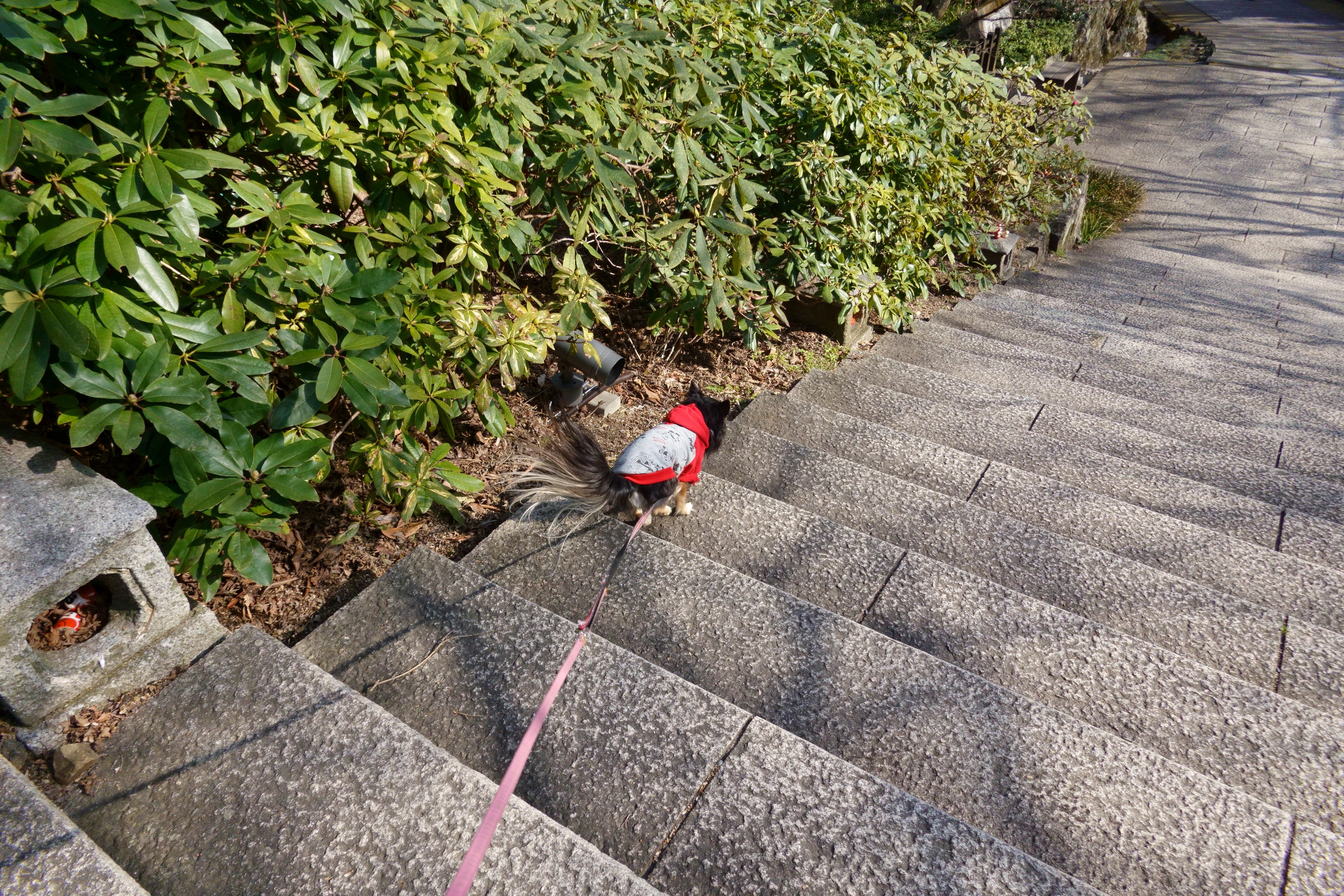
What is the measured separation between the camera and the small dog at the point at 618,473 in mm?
2318

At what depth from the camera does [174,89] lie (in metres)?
1.56

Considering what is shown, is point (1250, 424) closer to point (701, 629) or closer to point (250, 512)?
Result: point (701, 629)

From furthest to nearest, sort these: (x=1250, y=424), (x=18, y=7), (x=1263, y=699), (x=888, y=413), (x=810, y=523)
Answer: (x=1250, y=424) < (x=888, y=413) < (x=810, y=523) < (x=1263, y=699) < (x=18, y=7)

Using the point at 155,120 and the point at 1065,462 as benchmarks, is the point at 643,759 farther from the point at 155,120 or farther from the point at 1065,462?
the point at 1065,462

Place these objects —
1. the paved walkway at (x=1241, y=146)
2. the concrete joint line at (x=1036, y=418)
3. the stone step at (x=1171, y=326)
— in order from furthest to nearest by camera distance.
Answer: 1. the paved walkway at (x=1241, y=146)
2. the stone step at (x=1171, y=326)
3. the concrete joint line at (x=1036, y=418)

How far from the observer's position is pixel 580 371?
3.05 m

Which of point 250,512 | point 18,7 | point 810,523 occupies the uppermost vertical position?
point 18,7

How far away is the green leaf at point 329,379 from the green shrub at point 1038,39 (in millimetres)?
11961

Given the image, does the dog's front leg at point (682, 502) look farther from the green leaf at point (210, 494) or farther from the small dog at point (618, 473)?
the green leaf at point (210, 494)

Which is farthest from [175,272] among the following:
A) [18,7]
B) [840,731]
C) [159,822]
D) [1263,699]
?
[1263,699]

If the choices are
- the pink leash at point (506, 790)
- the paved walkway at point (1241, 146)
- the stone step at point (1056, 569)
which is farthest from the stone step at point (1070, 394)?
the paved walkway at point (1241, 146)

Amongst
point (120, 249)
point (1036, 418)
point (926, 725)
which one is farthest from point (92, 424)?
point (1036, 418)

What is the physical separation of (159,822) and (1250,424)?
4.69m

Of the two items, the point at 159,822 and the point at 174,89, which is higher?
the point at 174,89
